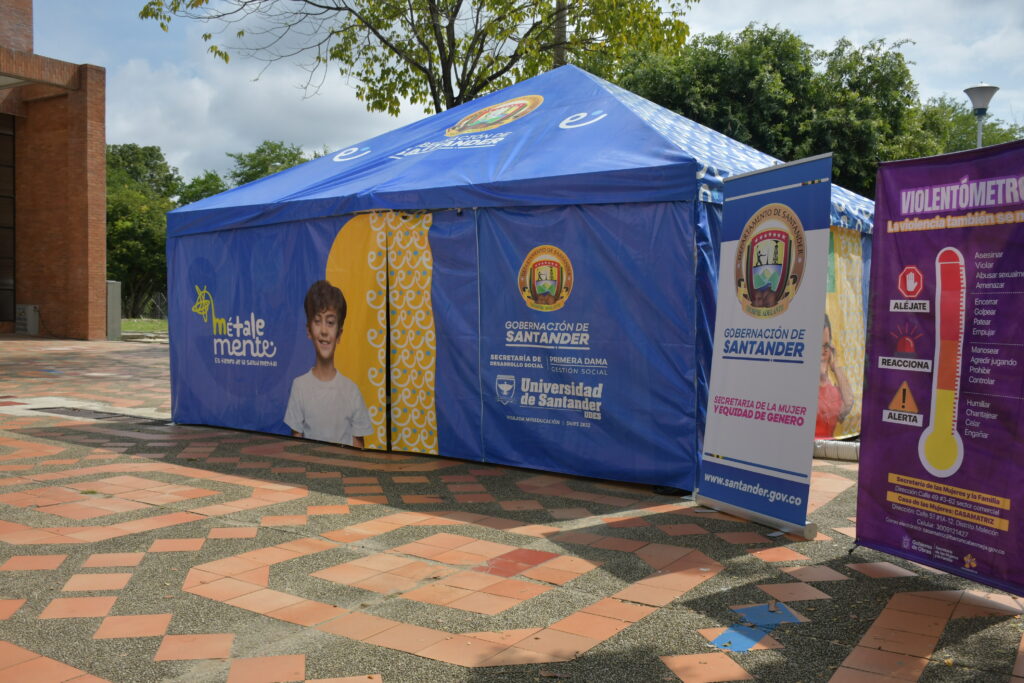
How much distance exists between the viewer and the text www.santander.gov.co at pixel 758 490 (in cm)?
445

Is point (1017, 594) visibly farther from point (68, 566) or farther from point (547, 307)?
point (68, 566)

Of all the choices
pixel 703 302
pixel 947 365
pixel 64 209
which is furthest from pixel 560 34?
pixel 64 209

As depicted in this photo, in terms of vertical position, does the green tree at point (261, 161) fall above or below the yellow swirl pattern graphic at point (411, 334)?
above

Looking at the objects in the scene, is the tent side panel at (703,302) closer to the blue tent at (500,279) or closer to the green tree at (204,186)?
the blue tent at (500,279)

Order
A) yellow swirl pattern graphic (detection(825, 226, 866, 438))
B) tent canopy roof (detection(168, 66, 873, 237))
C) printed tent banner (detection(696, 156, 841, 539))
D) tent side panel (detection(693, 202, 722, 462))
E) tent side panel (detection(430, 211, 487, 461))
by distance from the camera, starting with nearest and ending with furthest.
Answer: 1. printed tent banner (detection(696, 156, 841, 539))
2. tent side panel (detection(693, 202, 722, 462))
3. tent canopy roof (detection(168, 66, 873, 237))
4. tent side panel (detection(430, 211, 487, 461))
5. yellow swirl pattern graphic (detection(825, 226, 866, 438))

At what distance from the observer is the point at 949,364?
3625 mm

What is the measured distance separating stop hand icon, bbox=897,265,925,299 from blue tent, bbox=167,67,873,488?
1.66 m

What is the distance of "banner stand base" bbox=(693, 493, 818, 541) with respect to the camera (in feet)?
14.5

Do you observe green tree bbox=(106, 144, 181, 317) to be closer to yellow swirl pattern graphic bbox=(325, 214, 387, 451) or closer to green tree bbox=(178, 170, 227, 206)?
green tree bbox=(178, 170, 227, 206)

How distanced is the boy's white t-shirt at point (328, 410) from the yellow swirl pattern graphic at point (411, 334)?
35 cm

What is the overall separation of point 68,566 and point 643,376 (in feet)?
11.7

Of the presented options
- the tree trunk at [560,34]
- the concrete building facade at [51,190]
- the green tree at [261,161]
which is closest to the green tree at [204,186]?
the green tree at [261,161]

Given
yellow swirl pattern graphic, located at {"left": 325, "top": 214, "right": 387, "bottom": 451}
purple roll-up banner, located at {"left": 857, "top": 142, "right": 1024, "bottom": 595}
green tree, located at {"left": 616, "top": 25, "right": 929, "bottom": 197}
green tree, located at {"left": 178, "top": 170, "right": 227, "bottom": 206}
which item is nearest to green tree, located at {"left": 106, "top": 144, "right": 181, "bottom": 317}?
green tree, located at {"left": 178, "top": 170, "right": 227, "bottom": 206}

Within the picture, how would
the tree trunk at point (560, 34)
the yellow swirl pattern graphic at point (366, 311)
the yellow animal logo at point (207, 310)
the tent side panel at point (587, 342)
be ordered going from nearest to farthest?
the tent side panel at point (587, 342) → the yellow swirl pattern graphic at point (366, 311) → the yellow animal logo at point (207, 310) → the tree trunk at point (560, 34)
